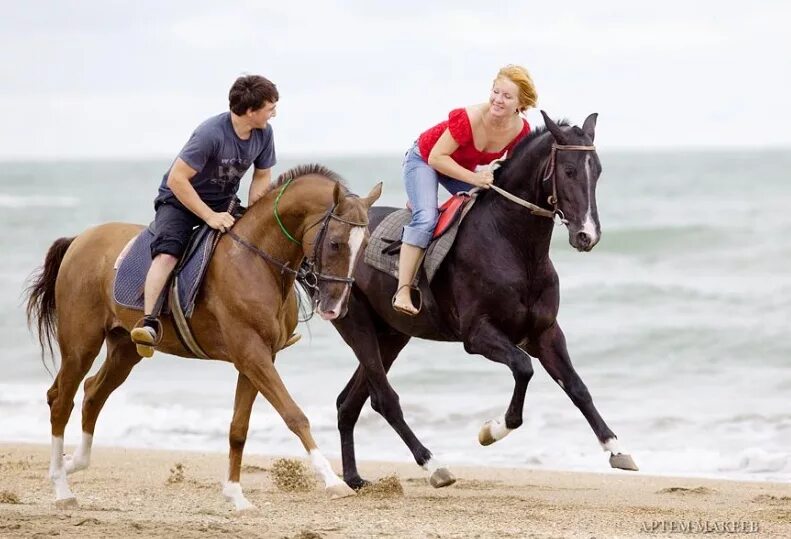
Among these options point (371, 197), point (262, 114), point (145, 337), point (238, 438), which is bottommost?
point (238, 438)

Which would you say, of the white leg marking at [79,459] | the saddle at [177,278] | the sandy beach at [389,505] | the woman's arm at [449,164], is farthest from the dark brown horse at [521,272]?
the white leg marking at [79,459]

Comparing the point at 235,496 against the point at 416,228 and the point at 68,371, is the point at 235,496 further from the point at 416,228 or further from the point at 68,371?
the point at 416,228

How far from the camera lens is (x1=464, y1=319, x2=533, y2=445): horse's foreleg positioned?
278 inches

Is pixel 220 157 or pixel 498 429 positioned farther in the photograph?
pixel 498 429

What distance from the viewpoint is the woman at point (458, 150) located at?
731cm

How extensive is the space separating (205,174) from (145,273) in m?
0.62

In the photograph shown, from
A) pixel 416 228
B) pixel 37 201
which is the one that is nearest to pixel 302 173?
pixel 416 228

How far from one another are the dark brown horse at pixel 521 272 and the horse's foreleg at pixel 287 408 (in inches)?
43.6

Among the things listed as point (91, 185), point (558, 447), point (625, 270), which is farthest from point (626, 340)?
point (91, 185)

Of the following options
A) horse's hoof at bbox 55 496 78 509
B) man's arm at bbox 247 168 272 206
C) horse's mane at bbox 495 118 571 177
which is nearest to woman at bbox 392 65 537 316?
horse's mane at bbox 495 118 571 177

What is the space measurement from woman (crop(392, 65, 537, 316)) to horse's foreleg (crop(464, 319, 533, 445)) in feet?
1.59

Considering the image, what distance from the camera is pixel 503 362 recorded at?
7.15 meters

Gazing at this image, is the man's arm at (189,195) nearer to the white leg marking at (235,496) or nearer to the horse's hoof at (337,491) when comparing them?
the white leg marking at (235,496)

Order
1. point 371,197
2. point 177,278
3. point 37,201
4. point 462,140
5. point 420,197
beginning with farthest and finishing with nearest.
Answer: point 37,201 < point 420,197 < point 462,140 < point 177,278 < point 371,197
